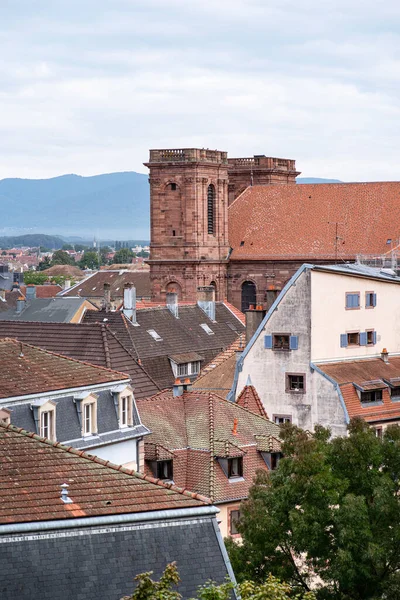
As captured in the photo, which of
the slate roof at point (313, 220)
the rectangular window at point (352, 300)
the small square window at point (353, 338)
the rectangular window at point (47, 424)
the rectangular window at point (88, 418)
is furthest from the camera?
the slate roof at point (313, 220)

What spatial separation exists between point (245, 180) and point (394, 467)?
10402cm

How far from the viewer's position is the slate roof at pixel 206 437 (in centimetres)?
4544

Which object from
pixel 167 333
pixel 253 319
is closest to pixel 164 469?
pixel 253 319

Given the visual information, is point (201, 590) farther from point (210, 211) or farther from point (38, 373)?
point (210, 211)

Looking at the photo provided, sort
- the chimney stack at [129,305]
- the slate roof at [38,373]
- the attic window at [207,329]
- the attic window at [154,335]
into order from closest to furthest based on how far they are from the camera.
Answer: the slate roof at [38,373] < the attic window at [154,335] < the chimney stack at [129,305] < the attic window at [207,329]

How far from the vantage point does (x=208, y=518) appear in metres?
24.9

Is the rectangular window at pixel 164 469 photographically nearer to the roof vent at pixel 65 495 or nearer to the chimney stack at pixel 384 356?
the chimney stack at pixel 384 356

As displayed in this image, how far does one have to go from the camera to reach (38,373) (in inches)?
1735

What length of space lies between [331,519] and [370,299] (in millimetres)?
25597

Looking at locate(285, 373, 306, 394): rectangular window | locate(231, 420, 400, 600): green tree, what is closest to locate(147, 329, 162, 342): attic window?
locate(285, 373, 306, 394): rectangular window

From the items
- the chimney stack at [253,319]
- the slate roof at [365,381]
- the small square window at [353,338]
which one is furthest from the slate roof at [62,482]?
the chimney stack at [253,319]

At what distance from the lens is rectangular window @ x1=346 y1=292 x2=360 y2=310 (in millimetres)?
55516

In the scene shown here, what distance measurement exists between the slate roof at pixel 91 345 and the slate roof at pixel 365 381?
716 cm

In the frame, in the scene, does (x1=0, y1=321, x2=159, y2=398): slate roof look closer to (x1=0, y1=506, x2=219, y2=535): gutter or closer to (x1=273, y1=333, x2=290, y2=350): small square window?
(x1=273, y1=333, x2=290, y2=350): small square window
